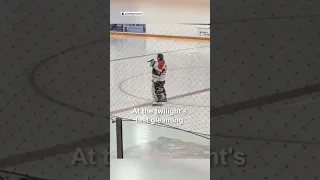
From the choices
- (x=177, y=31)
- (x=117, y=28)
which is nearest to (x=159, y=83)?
(x=177, y=31)

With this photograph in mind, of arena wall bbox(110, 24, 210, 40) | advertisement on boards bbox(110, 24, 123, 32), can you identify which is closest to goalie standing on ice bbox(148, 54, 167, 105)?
arena wall bbox(110, 24, 210, 40)

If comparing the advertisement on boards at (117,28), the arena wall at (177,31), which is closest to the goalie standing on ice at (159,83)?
the arena wall at (177,31)

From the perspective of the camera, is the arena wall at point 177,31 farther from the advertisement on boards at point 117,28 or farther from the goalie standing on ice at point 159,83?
the goalie standing on ice at point 159,83

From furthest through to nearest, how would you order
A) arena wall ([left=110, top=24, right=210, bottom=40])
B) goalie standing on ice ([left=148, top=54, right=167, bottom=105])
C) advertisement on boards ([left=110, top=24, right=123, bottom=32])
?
advertisement on boards ([left=110, top=24, right=123, bottom=32]) → arena wall ([left=110, top=24, right=210, bottom=40]) → goalie standing on ice ([left=148, top=54, right=167, bottom=105])

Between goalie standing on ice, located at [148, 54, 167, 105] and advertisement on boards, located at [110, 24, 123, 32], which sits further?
advertisement on boards, located at [110, 24, 123, 32]

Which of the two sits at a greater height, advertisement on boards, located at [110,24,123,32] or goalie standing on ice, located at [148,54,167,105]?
advertisement on boards, located at [110,24,123,32]

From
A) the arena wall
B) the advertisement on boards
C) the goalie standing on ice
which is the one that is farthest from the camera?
the advertisement on boards

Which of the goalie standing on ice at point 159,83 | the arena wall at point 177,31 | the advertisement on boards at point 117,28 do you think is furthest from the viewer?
the advertisement on boards at point 117,28

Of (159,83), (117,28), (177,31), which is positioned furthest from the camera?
(117,28)

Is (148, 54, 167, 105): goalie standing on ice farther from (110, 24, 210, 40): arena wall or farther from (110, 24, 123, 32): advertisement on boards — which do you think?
(110, 24, 123, 32): advertisement on boards

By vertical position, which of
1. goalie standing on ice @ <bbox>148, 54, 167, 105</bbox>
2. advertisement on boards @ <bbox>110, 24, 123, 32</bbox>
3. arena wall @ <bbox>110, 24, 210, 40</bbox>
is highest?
advertisement on boards @ <bbox>110, 24, 123, 32</bbox>

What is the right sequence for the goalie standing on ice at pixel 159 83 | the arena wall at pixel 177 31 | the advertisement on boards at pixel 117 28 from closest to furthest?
the goalie standing on ice at pixel 159 83 < the arena wall at pixel 177 31 < the advertisement on boards at pixel 117 28

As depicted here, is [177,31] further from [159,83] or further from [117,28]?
[159,83]
